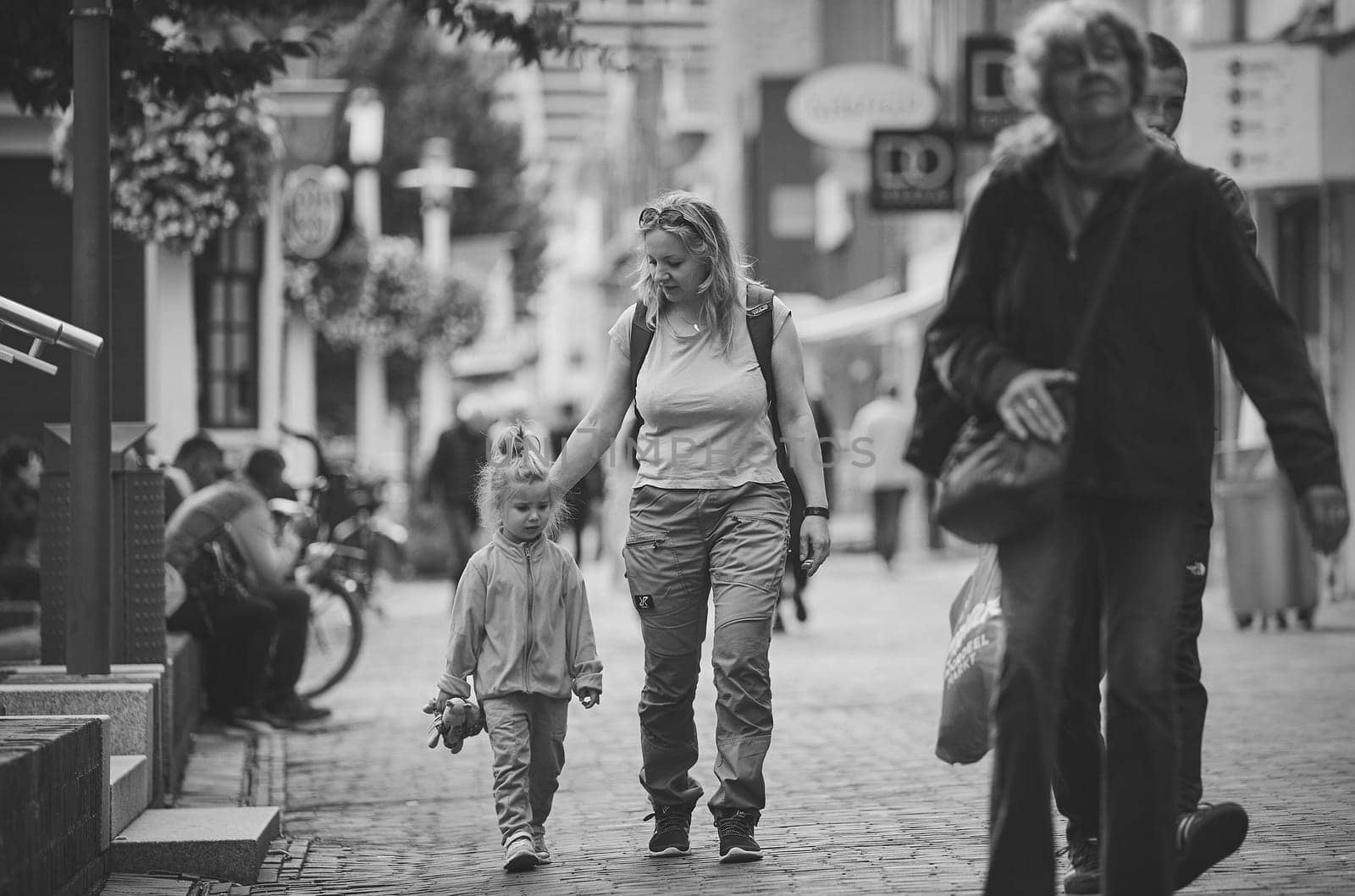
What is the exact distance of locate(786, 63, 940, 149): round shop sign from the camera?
24.5 meters

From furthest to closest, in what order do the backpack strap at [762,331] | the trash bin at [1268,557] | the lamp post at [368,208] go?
the lamp post at [368,208], the trash bin at [1268,557], the backpack strap at [762,331]

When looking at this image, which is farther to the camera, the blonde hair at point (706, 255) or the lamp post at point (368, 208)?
the lamp post at point (368, 208)

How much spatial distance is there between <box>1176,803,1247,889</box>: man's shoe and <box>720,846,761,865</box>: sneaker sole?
149cm

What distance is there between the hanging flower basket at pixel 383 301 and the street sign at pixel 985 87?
25.3ft

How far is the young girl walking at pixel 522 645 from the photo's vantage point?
6.04m

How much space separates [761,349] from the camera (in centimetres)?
612

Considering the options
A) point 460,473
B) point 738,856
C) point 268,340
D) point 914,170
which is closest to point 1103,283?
point 738,856

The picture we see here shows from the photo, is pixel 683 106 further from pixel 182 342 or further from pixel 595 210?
pixel 182 342

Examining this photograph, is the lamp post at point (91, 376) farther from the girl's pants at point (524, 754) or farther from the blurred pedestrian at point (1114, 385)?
the blurred pedestrian at point (1114, 385)

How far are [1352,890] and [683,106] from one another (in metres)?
58.5

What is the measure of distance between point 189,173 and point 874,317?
55.7 feet

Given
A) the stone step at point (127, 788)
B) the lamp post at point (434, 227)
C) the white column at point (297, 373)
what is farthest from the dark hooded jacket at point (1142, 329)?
the lamp post at point (434, 227)

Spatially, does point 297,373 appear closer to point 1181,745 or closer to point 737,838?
point 737,838

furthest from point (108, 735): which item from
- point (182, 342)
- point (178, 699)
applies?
point (182, 342)
